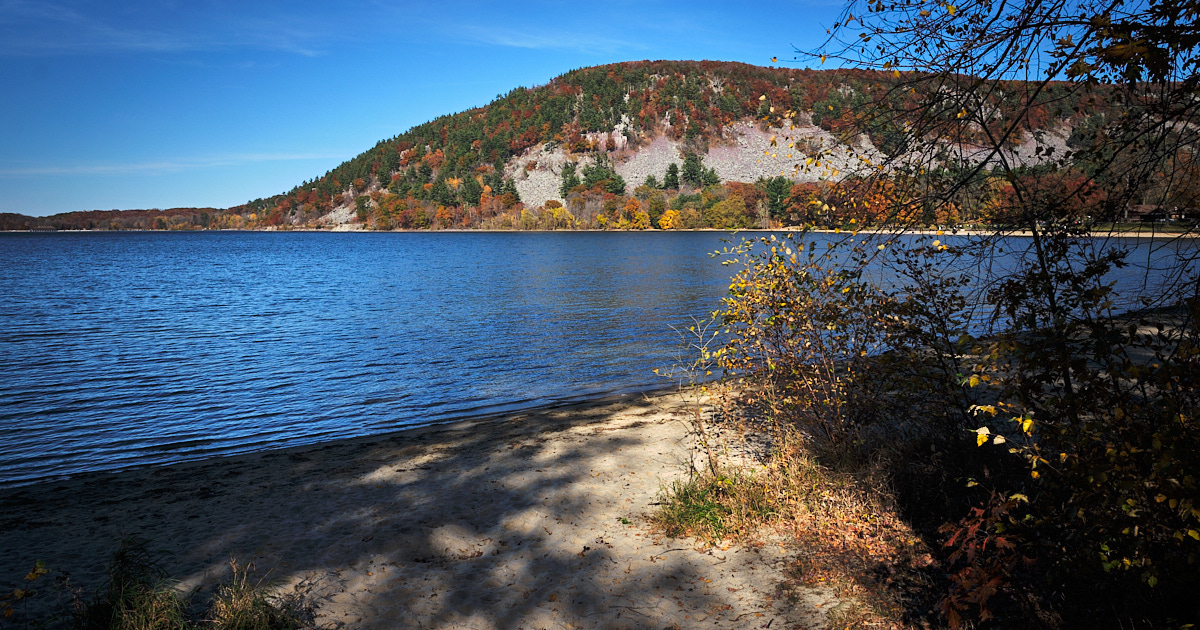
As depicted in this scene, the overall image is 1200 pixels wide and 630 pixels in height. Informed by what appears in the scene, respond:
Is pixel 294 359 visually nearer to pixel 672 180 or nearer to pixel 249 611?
pixel 249 611

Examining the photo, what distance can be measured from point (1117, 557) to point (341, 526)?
6.94 m

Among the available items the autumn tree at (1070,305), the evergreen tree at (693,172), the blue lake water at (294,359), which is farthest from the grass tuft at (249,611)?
the evergreen tree at (693,172)

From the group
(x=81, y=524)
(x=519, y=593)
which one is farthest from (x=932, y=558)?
(x=81, y=524)

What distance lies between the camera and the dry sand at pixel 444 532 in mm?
5363

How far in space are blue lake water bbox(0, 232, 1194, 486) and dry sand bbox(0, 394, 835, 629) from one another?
2.45m

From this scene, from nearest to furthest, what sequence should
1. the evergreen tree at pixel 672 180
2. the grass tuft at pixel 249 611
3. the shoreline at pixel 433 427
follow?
the grass tuft at pixel 249 611 < the shoreline at pixel 433 427 < the evergreen tree at pixel 672 180

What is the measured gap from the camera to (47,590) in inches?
231

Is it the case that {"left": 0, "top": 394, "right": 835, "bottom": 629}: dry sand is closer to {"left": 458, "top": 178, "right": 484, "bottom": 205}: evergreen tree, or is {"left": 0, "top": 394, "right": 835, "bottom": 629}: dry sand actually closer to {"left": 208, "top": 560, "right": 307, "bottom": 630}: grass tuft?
{"left": 208, "top": 560, "right": 307, "bottom": 630}: grass tuft

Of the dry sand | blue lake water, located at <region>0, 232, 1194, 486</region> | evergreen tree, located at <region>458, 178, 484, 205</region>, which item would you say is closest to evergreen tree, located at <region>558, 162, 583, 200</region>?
evergreen tree, located at <region>458, 178, 484, 205</region>

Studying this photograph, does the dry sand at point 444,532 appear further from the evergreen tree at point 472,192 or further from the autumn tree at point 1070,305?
the evergreen tree at point 472,192

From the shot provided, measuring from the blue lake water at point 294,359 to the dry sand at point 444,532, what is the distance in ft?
8.02

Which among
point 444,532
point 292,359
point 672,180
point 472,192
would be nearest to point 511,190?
point 472,192

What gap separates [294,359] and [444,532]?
15.2 meters

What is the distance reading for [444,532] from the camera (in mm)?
6898
